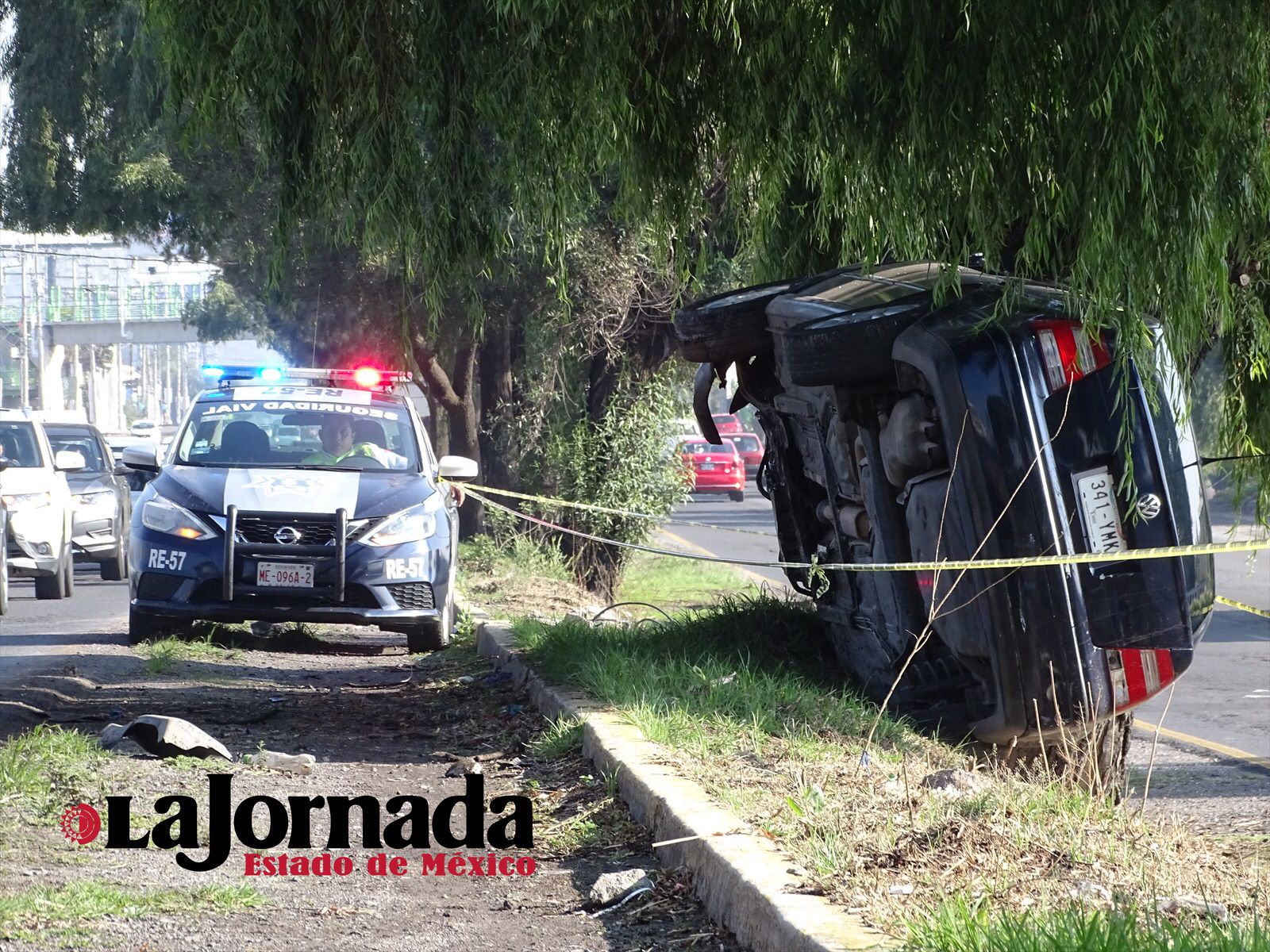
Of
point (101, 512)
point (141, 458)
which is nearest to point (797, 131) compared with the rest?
point (141, 458)

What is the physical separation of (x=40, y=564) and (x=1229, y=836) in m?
11.6

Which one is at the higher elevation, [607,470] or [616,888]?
[607,470]

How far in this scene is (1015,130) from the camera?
14.9 feet

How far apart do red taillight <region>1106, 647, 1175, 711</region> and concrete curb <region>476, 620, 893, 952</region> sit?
1.68 metres

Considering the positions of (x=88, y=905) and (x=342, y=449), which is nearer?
(x=88, y=905)

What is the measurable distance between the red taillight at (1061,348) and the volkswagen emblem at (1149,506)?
50 cm

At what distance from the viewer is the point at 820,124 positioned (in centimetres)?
486

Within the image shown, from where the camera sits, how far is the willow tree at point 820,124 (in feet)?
13.6

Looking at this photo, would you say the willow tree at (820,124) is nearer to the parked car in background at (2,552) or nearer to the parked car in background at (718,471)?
the parked car in background at (2,552)

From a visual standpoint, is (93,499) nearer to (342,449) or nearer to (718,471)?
(342,449)

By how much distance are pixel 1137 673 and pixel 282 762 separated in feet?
11.2

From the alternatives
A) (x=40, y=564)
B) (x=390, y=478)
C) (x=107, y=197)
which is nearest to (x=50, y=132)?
(x=107, y=197)

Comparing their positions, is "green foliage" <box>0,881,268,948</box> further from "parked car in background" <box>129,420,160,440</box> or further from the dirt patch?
"parked car in background" <box>129,420,160,440</box>

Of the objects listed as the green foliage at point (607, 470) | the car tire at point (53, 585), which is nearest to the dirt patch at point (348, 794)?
the car tire at point (53, 585)
